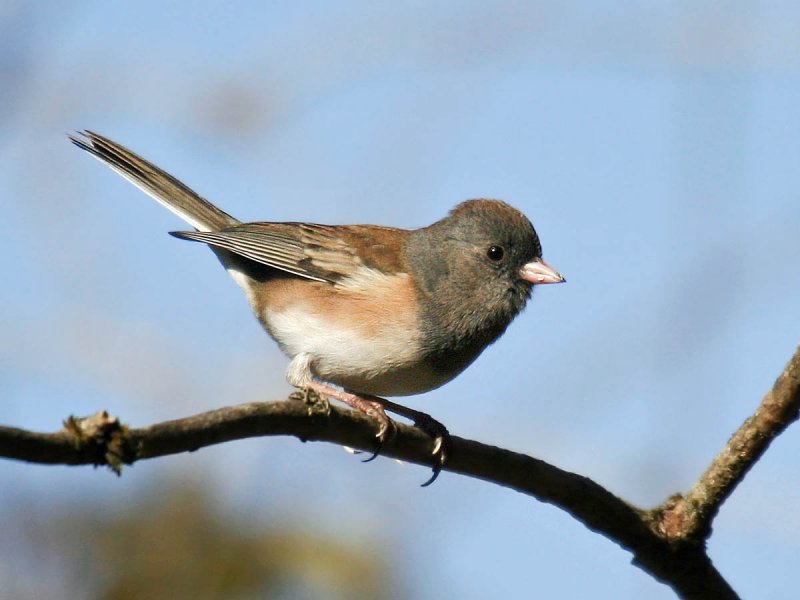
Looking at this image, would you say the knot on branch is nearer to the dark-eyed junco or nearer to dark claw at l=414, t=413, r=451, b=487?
dark claw at l=414, t=413, r=451, b=487

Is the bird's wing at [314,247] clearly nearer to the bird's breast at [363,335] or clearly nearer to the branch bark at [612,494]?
the bird's breast at [363,335]

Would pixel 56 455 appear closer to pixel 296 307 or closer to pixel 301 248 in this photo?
pixel 296 307

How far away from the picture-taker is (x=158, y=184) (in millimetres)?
4277

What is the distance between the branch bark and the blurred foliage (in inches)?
33.2

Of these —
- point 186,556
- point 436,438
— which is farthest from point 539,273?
point 186,556

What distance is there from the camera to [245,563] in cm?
329

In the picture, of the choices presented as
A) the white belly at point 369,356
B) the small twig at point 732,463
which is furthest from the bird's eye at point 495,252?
the small twig at point 732,463

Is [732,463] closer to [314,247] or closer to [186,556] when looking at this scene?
[186,556]

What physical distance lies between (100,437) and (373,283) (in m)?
2.27

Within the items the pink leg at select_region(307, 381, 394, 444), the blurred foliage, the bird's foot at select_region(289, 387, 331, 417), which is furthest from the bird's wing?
the bird's foot at select_region(289, 387, 331, 417)

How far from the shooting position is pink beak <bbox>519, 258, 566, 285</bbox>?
3886 millimetres

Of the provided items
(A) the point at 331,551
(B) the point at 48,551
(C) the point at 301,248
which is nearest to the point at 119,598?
(B) the point at 48,551

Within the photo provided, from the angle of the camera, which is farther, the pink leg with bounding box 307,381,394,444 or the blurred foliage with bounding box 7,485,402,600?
the pink leg with bounding box 307,381,394,444

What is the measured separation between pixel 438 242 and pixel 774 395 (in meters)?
1.99
